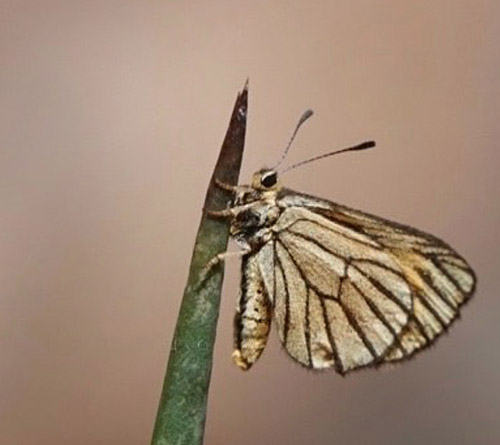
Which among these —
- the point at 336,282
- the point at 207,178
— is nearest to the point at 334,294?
the point at 336,282

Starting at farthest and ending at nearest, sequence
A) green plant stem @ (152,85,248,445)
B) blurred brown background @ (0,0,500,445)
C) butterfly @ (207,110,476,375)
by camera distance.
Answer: blurred brown background @ (0,0,500,445) → butterfly @ (207,110,476,375) → green plant stem @ (152,85,248,445)

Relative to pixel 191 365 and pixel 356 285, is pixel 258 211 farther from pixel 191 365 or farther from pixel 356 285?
pixel 191 365

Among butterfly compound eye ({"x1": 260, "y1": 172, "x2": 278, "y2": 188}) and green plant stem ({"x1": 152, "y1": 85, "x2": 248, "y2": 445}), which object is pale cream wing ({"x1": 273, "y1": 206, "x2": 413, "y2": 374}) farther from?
green plant stem ({"x1": 152, "y1": 85, "x2": 248, "y2": 445})

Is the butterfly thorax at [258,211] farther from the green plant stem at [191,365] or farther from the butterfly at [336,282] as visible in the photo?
the green plant stem at [191,365]

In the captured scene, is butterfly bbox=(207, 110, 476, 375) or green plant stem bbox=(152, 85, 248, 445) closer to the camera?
green plant stem bbox=(152, 85, 248, 445)

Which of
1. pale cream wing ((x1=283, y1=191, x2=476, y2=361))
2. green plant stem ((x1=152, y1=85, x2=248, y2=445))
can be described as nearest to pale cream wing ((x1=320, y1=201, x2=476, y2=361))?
pale cream wing ((x1=283, y1=191, x2=476, y2=361))

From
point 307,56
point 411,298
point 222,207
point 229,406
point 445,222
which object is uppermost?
point 307,56

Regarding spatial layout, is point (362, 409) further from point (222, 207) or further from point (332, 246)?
point (222, 207)

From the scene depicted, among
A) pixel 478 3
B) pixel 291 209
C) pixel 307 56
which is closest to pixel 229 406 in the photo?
pixel 307 56
